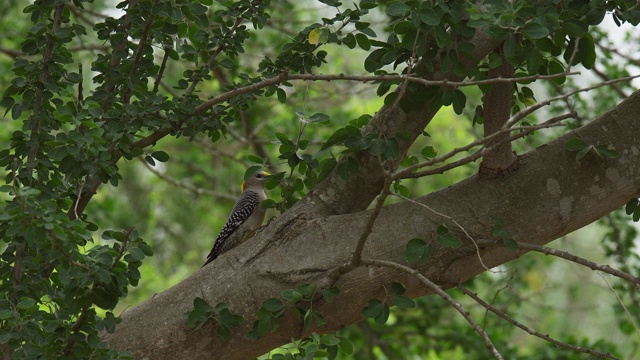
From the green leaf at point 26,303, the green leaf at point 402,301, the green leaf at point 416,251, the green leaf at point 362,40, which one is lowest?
the green leaf at point 26,303

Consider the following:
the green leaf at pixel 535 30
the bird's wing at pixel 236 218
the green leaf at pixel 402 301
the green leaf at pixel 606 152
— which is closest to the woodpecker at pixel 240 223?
the bird's wing at pixel 236 218

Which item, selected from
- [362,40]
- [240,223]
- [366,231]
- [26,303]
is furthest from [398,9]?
[240,223]

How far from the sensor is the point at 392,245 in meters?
2.71

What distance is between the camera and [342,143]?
2.86 m

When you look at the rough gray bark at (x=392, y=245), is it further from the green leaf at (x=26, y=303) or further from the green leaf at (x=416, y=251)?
the green leaf at (x=26, y=303)

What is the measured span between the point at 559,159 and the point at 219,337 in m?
1.26

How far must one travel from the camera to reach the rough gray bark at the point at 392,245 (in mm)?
2693

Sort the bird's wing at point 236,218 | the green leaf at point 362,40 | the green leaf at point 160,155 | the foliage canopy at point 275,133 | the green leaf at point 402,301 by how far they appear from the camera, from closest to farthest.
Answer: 1. the foliage canopy at point 275,133
2. the green leaf at point 402,301
3. the green leaf at point 362,40
4. the green leaf at point 160,155
5. the bird's wing at point 236,218

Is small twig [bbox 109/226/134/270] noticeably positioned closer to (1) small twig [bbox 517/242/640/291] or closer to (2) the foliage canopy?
(2) the foliage canopy

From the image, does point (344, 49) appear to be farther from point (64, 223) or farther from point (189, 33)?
point (64, 223)

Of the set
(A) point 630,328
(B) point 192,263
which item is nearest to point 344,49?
(B) point 192,263

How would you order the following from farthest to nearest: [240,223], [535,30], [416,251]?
[240,223] → [416,251] → [535,30]

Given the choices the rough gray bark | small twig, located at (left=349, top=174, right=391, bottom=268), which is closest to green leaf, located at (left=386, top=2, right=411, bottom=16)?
small twig, located at (left=349, top=174, right=391, bottom=268)

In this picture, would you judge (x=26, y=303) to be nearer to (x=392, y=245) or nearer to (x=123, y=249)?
(x=123, y=249)
